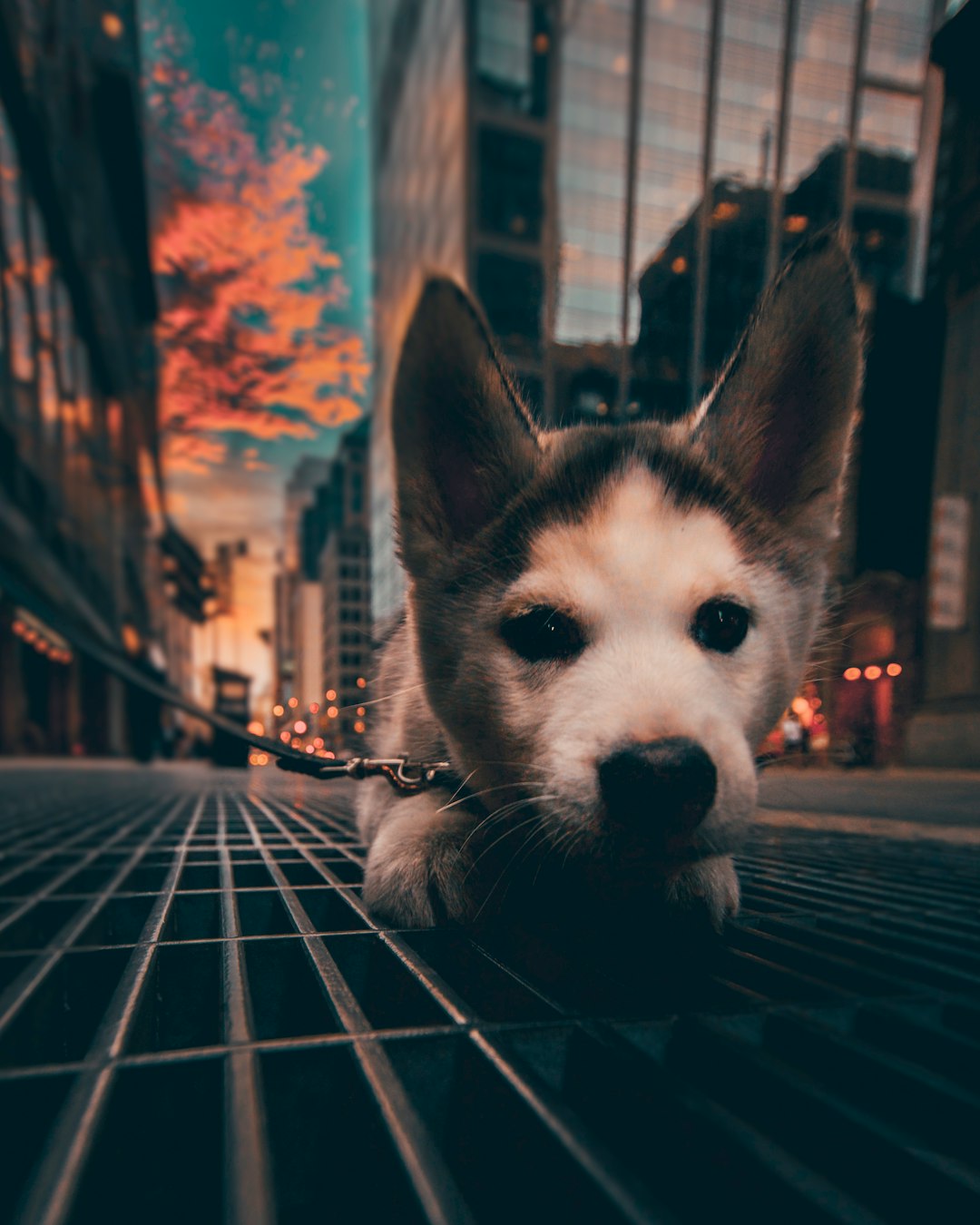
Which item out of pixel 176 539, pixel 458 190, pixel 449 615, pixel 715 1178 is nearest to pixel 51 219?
pixel 449 615

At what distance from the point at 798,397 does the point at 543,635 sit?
2.94ft

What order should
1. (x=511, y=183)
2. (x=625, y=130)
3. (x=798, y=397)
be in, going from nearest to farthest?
(x=798, y=397) → (x=625, y=130) → (x=511, y=183)

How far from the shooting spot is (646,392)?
3622 cm

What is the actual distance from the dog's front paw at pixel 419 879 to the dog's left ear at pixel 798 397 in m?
1.12

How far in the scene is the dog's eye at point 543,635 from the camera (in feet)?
4.57

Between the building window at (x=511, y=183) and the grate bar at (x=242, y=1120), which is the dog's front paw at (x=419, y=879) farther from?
the building window at (x=511, y=183)

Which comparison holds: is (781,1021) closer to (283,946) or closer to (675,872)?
(675,872)

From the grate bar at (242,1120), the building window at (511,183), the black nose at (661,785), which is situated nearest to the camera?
the grate bar at (242,1120)

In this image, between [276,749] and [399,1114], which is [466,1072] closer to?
[399,1114]

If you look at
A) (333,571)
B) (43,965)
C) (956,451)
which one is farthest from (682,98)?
(333,571)

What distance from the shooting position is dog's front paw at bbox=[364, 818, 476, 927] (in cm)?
131

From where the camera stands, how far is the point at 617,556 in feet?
4.56

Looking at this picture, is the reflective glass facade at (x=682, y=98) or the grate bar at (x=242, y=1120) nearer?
the grate bar at (x=242, y=1120)

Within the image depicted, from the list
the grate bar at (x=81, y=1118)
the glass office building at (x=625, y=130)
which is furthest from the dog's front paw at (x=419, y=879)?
the glass office building at (x=625, y=130)
